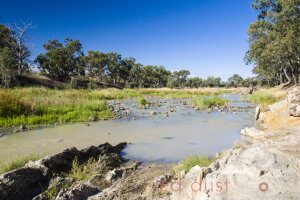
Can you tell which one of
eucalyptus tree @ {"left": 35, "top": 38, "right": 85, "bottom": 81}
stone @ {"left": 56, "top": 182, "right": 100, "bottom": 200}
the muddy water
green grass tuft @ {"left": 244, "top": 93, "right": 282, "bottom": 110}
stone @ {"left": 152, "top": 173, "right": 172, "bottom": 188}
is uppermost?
eucalyptus tree @ {"left": 35, "top": 38, "right": 85, "bottom": 81}

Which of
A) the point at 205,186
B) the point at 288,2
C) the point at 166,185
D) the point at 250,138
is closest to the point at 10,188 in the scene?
the point at 166,185

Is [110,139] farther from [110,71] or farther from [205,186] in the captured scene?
[110,71]

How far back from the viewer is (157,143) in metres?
10.2

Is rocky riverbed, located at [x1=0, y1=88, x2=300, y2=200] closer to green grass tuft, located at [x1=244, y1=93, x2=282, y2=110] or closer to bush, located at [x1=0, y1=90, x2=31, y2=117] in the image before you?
bush, located at [x1=0, y1=90, x2=31, y2=117]

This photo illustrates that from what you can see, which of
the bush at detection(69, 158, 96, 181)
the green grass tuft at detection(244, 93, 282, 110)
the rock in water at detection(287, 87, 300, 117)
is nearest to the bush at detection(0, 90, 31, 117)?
the bush at detection(69, 158, 96, 181)

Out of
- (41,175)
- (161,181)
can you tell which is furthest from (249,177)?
(41,175)

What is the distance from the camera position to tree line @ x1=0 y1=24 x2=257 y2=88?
52016 millimetres

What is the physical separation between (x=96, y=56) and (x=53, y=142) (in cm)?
8352

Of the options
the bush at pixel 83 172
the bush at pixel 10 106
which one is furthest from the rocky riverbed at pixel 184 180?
the bush at pixel 10 106

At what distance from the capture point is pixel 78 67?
3226 inches

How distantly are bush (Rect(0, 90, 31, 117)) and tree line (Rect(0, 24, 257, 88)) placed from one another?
→ 89.7 ft

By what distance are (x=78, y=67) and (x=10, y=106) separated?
6928 cm

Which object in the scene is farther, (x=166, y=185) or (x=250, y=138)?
(x=250, y=138)

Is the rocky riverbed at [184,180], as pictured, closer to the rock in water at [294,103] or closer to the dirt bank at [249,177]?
the dirt bank at [249,177]
